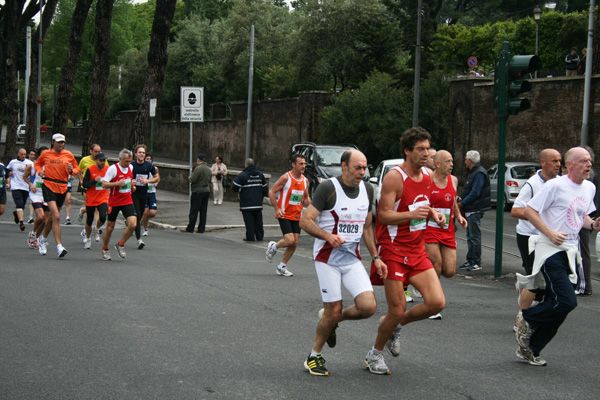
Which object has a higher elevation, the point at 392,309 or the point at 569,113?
the point at 569,113

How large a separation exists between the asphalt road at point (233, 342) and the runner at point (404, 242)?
1.38ft

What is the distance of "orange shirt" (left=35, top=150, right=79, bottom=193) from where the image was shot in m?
13.9

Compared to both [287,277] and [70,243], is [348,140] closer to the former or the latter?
[70,243]

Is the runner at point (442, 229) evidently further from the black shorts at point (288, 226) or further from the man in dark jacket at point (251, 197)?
the man in dark jacket at point (251, 197)

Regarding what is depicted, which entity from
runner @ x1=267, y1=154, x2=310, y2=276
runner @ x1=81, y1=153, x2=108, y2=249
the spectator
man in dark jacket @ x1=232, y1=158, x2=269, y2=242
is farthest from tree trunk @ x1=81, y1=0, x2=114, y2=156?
runner @ x1=267, y1=154, x2=310, y2=276

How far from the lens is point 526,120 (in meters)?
31.2

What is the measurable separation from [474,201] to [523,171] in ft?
45.0

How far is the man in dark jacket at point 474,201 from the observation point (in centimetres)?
1290

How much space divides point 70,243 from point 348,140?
2599 cm

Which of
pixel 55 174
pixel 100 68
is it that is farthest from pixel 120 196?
pixel 100 68

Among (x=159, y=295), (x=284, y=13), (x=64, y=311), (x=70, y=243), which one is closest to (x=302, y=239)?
(x=70, y=243)

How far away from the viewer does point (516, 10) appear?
194 feet

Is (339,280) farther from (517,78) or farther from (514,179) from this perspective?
(514,179)

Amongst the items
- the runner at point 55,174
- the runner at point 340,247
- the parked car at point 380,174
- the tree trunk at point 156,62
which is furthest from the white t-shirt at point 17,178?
the runner at point 340,247
